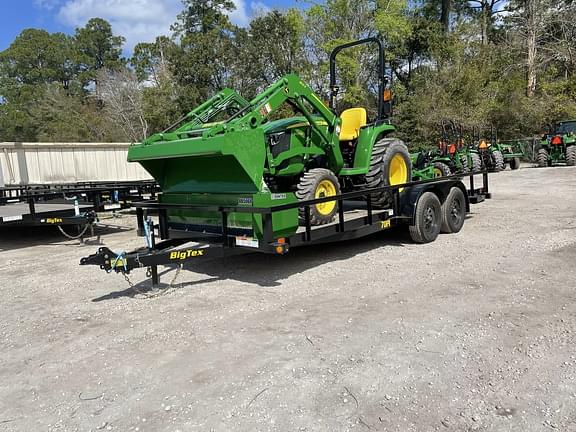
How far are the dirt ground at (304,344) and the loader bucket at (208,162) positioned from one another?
1165 millimetres

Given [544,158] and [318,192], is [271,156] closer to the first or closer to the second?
[318,192]

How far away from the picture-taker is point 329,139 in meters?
6.78

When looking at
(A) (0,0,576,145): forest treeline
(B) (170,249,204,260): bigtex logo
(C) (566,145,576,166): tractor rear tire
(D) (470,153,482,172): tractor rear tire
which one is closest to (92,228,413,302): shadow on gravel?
(B) (170,249,204,260): bigtex logo

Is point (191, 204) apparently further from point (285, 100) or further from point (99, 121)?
point (99, 121)

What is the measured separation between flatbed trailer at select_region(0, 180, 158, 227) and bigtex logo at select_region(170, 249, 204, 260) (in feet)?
12.0

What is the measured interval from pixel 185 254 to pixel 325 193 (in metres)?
1.94

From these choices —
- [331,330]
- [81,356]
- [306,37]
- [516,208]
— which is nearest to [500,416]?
[331,330]

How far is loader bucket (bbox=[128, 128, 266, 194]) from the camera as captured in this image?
5113 mm

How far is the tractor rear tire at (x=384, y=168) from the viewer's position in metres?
7.07

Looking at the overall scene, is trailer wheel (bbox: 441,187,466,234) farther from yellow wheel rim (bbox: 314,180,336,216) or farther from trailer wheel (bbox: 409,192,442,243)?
yellow wheel rim (bbox: 314,180,336,216)

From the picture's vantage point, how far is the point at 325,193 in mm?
6238

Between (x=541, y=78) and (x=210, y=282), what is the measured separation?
31522 mm

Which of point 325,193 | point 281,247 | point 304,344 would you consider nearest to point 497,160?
point 325,193

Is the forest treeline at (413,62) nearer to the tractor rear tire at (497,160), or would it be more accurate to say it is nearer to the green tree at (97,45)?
the tractor rear tire at (497,160)
